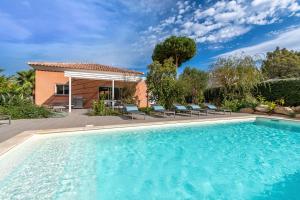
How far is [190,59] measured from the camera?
3067cm

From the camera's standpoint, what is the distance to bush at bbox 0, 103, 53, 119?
1250cm

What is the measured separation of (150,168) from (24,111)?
11221 mm

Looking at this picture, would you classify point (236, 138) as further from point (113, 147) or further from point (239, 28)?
point (239, 28)

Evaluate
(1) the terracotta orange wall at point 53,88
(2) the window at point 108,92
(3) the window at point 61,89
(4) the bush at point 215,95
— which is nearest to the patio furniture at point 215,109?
(4) the bush at point 215,95

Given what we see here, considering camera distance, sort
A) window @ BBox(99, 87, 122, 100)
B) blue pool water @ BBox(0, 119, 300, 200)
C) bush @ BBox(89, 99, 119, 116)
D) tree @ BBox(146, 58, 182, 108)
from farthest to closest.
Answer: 1. window @ BBox(99, 87, 122, 100)
2. tree @ BBox(146, 58, 182, 108)
3. bush @ BBox(89, 99, 119, 116)
4. blue pool water @ BBox(0, 119, 300, 200)

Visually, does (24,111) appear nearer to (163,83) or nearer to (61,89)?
(61,89)

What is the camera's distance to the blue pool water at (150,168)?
4305mm

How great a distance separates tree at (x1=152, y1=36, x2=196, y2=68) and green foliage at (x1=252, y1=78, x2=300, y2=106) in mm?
11847

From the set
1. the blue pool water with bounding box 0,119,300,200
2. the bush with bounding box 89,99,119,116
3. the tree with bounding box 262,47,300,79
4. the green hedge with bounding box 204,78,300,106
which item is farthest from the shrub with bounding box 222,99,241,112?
the tree with bounding box 262,47,300,79

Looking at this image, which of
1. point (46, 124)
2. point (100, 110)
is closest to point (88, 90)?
point (100, 110)

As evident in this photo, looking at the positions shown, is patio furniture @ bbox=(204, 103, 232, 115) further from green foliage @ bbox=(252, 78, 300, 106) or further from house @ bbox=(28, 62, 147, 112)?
house @ bbox=(28, 62, 147, 112)

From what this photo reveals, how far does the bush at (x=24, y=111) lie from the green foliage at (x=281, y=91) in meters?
20.3

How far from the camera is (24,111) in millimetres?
13031

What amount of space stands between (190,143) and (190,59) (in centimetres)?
2418
